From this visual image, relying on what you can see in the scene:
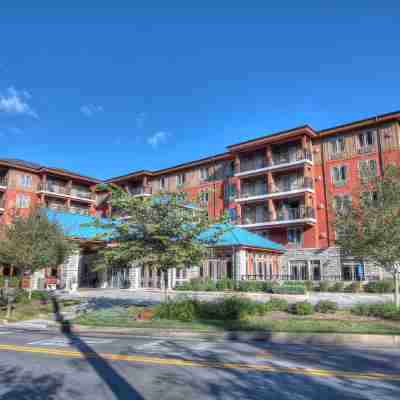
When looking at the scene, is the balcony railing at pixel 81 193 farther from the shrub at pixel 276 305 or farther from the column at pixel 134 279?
the shrub at pixel 276 305

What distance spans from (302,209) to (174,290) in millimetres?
14627

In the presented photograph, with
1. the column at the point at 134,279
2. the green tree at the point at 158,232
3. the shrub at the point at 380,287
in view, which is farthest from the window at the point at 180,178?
the green tree at the point at 158,232

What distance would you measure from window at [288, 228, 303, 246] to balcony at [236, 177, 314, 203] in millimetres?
3493

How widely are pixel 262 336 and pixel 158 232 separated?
6.03 meters

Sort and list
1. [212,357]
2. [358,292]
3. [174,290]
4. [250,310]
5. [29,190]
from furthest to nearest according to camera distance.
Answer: [29,190]
[174,290]
[358,292]
[250,310]
[212,357]

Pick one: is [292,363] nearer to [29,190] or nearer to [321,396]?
[321,396]

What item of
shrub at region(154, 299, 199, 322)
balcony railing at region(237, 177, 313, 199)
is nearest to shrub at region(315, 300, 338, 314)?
shrub at region(154, 299, 199, 322)

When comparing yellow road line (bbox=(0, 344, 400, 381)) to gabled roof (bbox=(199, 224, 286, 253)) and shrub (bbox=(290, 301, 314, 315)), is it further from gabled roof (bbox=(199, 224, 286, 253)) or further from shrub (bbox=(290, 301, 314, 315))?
gabled roof (bbox=(199, 224, 286, 253))

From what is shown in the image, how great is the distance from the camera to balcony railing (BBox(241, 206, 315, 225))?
36.2 meters

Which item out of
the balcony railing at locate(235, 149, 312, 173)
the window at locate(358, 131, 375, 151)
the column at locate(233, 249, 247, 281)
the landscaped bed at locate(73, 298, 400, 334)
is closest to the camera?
the landscaped bed at locate(73, 298, 400, 334)

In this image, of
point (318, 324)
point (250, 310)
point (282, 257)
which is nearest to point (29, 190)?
point (282, 257)

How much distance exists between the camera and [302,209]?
3653 cm

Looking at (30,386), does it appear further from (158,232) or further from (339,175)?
(339,175)

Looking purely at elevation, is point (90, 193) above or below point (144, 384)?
above
